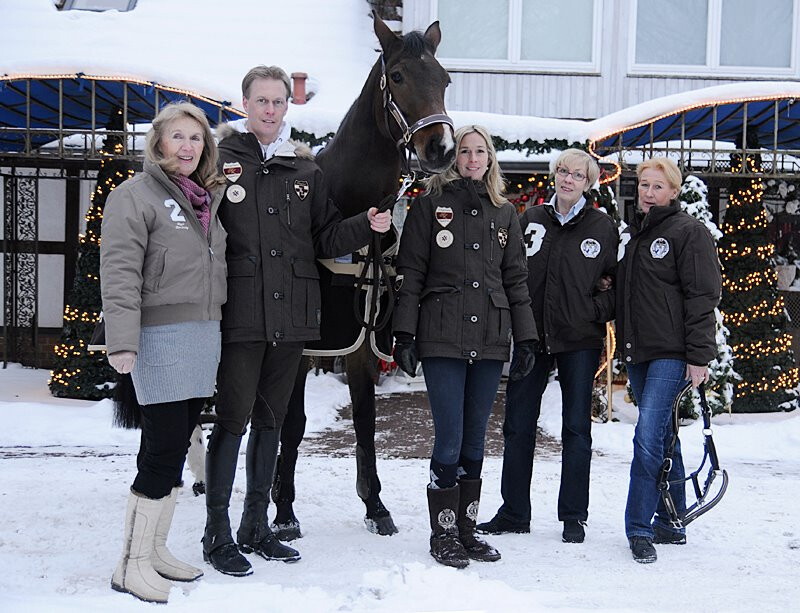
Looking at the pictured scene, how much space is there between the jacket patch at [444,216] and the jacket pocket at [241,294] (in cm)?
82

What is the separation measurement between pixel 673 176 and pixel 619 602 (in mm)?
1891

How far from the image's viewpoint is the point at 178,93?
23.5 ft

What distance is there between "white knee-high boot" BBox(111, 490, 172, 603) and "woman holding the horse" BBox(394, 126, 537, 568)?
44.5 inches

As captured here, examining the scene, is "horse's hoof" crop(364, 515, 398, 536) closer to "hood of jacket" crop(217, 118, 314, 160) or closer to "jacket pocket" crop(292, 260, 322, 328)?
"jacket pocket" crop(292, 260, 322, 328)

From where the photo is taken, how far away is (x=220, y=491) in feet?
11.3

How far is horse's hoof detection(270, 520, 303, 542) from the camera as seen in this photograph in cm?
397

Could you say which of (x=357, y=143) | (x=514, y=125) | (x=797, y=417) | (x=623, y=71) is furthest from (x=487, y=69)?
(x=357, y=143)

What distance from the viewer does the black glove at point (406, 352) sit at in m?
3.51

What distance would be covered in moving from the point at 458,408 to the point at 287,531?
1076mm

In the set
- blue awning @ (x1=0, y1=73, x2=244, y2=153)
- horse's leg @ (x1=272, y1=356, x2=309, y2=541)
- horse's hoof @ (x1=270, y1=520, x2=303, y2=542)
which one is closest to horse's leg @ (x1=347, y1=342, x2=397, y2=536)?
horse's leg @ (x1=272, y1=356, x2=309, y2=541)

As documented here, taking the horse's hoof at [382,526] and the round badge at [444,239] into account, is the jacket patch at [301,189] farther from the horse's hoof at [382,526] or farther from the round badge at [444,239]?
the horse's hoof at [382,526]

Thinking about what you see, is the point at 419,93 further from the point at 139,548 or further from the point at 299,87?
the point at 299,87

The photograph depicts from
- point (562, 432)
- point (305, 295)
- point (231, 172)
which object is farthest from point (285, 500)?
point (231, 172)

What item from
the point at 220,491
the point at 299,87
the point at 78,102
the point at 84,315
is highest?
the point at 299,87
